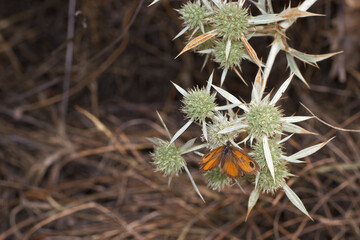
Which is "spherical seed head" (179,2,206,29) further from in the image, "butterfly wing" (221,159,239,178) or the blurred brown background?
the blurred brown background

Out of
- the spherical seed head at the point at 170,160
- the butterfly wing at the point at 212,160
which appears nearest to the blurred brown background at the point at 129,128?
the spherical seed head at the point at 170,160

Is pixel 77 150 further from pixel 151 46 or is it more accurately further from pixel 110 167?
pixel 151 46

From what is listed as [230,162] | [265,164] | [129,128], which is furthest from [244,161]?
[129,128]

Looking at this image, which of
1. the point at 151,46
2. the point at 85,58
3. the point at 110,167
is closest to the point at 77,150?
the point at 110,167

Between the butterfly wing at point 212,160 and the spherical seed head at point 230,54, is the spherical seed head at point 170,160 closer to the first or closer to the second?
the butterfly wing at point 212,160

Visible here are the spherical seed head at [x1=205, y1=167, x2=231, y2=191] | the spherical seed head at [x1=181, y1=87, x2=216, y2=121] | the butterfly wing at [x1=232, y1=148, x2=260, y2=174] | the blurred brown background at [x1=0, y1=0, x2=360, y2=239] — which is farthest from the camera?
the blurred brown background at [x1=0, y1=0, x2=360, y2=239]

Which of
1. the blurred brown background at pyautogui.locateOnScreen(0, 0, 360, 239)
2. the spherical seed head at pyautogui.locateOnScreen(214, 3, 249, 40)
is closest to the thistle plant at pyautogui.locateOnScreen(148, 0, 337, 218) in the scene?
the spherical seed head at pyautogui.locateOnScreen(214, 3, 249, 40)
